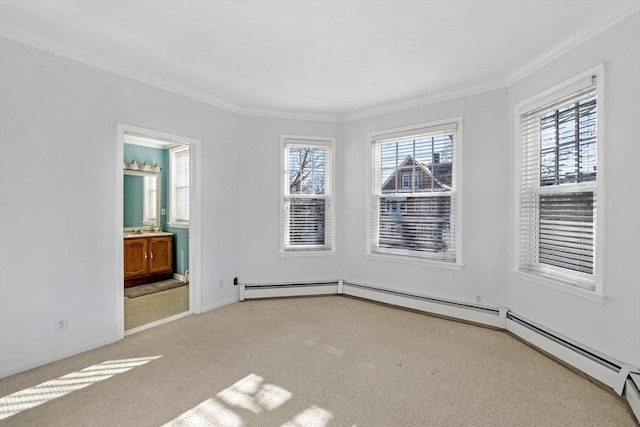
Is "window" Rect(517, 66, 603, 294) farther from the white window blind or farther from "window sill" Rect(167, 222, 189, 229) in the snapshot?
the white window blind

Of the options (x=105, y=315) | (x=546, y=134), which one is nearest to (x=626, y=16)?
(x=546, y=134)

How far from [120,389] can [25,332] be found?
98cm

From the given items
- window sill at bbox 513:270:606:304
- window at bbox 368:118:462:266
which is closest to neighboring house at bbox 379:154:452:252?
window at bbox 368:118:462:266

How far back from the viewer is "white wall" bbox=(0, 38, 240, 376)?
241 cm

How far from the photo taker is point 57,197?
2650 mm

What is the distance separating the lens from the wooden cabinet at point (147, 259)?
195 inches

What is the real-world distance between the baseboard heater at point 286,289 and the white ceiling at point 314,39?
8.42 feet

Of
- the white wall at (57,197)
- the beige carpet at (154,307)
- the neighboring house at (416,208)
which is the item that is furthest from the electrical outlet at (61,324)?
the neighboring house at (416,208)

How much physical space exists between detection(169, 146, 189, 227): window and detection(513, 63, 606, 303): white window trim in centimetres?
491

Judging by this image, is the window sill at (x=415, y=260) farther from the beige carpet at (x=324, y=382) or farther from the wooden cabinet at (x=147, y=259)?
the wooden cabinet at (x=147, y=259)

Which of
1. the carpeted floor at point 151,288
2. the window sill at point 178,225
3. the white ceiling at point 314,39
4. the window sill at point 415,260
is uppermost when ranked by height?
the white ceiling at point 314,39

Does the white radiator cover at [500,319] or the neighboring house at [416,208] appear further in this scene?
the neighboring house at [416,208]

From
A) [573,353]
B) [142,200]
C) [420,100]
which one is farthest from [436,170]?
[142,200]

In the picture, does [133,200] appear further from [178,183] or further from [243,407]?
[243,407]
